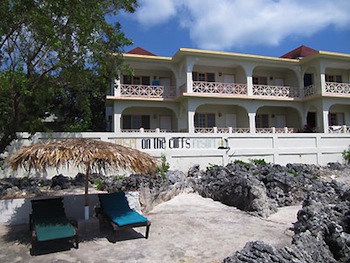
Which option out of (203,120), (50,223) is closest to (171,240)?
(50,223)

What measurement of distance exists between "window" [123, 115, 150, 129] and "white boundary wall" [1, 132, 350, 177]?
27.6 ft

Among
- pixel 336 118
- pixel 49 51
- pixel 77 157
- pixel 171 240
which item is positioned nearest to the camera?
pixel 77 157

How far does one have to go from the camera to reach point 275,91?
23.0m

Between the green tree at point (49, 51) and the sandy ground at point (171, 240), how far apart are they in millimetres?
4149

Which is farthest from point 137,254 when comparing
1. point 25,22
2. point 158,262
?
point 25,22

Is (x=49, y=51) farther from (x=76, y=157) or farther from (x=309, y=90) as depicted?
(x=309, y=90)

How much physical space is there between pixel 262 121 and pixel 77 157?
2074cm

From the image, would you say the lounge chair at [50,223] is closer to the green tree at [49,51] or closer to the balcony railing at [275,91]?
the green tree at [49,51]

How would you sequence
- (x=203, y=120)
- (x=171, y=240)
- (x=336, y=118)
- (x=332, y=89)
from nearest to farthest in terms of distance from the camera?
(x=171, y=240) < (x=332, y=89) < (x=203, y=120) < (x=336, y=118)

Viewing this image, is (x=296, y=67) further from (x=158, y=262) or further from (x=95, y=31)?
(x=158, y=262)

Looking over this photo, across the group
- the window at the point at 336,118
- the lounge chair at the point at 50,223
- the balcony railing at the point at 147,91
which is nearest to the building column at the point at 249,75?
the balcony railing at the point at 147,91

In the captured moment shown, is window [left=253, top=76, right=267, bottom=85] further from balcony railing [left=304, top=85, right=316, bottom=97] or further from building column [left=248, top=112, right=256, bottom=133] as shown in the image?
building column [left=248, top=112, right=256, bottom=133]

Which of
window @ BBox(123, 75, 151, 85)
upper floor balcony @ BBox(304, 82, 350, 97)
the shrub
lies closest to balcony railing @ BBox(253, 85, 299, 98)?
upper floor balcony @ BBox(304, 82, 350, 97)

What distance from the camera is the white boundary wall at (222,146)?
47.1 feet
